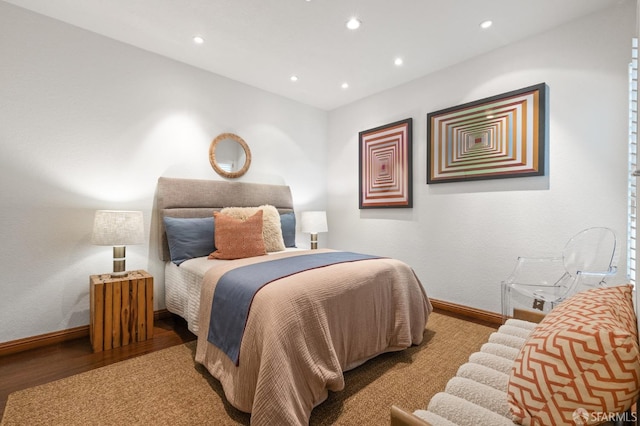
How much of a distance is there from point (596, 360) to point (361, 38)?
2757 millimetres

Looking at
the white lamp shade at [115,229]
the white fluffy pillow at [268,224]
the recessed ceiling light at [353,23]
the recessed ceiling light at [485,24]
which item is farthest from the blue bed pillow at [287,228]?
the recessed ceiling light at [485,24]

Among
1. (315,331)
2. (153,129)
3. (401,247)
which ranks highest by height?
(153,129)

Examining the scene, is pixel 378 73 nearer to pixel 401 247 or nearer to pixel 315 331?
pixel 401 247

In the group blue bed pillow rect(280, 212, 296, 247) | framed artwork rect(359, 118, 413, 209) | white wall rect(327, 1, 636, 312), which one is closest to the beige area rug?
white wall rect(327, 1, 636, 312)

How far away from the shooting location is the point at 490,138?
279 centimetres

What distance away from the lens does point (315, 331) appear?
1540 millimetres

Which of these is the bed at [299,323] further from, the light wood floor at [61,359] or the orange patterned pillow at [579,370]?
the orange patterned pillow at [579,370]

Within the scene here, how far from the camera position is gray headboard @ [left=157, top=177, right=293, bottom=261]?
9.36 feet

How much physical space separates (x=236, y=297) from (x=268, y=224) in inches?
59.0

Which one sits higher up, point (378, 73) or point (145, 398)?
point (378, 73)

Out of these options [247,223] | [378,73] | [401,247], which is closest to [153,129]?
[247,223]

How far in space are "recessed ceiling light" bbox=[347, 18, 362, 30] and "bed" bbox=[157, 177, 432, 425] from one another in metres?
1.95

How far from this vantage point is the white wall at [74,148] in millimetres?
2195

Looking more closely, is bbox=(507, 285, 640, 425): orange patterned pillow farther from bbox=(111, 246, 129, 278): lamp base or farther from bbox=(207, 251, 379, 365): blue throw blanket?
bbox=(111, 246, 129, 278): lamp base
